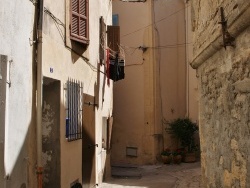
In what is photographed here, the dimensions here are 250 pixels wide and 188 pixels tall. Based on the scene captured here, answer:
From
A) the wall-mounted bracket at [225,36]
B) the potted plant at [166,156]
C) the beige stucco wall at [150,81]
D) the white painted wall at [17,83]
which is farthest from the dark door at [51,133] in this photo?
the beige stucco wall at [150,81]

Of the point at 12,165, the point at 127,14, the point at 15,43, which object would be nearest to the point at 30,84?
the point at 15,43

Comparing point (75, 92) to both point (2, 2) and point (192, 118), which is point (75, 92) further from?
point (192, 118)

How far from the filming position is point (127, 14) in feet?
62.8

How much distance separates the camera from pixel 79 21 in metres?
8.77

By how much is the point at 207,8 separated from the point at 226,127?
6.79 feet

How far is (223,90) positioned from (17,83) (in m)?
2.74

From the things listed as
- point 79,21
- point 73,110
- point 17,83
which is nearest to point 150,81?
point 79,21

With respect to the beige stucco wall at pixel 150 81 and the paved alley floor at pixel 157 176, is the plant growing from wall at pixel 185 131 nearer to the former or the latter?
the beige stucco wall at pixel 150 81

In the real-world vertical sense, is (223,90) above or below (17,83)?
below

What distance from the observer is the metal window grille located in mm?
8117

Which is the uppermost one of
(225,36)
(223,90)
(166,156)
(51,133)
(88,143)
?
(225,36)

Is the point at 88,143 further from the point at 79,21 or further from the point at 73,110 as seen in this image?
the point at 79,21

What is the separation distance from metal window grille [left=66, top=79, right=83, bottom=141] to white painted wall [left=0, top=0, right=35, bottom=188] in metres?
2.16

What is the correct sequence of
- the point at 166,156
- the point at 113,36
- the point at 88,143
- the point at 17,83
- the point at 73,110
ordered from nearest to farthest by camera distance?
the point at 17,83 → the point at 73,110 → the point at 88,143 → the point at 113,36 → the point at 166,156
